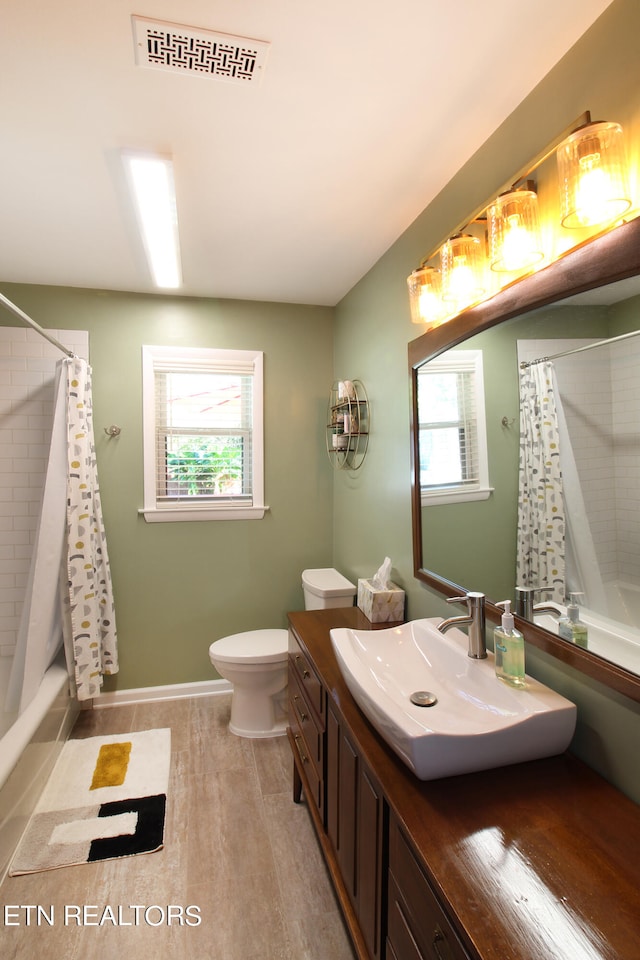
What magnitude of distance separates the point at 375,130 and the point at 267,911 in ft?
8.54

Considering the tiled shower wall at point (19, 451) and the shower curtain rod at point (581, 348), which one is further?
the tiled shower wall at point (19, 451)

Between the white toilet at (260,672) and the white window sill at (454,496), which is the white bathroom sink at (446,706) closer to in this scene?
the white window sill at (454,496)

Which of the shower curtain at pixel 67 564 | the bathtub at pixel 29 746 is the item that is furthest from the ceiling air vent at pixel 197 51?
the bathtub at pixel 29 746

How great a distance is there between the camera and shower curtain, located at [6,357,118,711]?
267 cm

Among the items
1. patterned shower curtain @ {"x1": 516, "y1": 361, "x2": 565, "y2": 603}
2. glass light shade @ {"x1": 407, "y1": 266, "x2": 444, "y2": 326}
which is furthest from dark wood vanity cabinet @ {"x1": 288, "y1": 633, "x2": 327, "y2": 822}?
glass light shade @ {"x1": 407, "y1": 266, "x2": 444, "y2": 326}

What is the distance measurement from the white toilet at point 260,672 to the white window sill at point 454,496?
941mm

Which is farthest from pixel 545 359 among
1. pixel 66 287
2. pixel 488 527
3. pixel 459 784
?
pixel 66 287

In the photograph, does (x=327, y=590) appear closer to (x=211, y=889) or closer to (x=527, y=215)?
(x=211, y=889)

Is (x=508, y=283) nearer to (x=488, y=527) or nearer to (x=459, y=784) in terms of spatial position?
(x=488, y=527)

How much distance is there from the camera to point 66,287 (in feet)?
9.84

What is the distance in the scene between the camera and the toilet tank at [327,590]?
2.77 meters

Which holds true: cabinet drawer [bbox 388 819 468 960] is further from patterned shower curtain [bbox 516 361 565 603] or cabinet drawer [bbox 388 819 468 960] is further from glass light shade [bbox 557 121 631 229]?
glass light shade [bbox 557 121 631 229]

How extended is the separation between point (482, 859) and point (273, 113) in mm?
1957

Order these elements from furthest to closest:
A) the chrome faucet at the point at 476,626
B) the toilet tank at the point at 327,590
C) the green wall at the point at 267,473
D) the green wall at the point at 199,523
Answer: the green wall at the point at 199,523 < the toilet tank at the point at 327,590 < the green wall at the point at 267,473 < the chrome faucet at the point at 476,626
